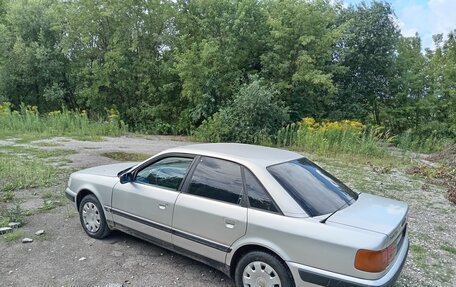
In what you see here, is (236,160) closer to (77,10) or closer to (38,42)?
(77,10)

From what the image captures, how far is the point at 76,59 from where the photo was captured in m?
17.1

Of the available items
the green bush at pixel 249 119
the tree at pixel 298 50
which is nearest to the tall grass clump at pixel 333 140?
the green bush at pixel 249 119

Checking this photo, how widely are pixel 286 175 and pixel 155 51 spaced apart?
1482 centimetres

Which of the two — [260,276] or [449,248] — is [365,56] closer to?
[449,248]

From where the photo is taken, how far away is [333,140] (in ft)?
35.2

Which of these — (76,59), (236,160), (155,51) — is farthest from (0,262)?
(76,59)

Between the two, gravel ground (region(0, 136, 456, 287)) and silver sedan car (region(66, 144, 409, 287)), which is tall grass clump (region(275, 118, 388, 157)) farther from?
silver sedan car (region(66, 144, 409, 287))

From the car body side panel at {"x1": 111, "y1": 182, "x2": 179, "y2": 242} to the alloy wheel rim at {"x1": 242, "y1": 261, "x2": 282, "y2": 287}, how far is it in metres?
0.97

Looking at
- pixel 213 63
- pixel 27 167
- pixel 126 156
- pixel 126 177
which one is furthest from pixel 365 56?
pixel 126 177

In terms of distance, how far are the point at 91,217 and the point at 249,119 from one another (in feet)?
26.9

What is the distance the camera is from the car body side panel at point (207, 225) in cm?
307

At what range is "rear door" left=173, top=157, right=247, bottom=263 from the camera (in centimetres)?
310

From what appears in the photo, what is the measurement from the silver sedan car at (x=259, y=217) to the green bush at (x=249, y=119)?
7.99m

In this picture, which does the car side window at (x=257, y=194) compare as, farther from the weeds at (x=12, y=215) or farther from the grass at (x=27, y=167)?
the grass at (x=27, y=167)
